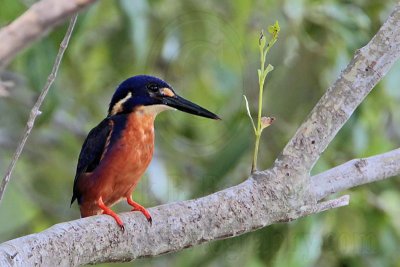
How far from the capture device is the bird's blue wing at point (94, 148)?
3.32 m

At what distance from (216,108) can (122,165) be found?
2591 millimetres

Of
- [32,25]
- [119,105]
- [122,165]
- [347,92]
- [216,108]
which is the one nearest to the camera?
[32,25]

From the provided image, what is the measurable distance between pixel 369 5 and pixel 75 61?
2.17 m

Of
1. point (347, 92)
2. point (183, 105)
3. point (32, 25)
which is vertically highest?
point (183, 105)

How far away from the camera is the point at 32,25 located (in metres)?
1.42

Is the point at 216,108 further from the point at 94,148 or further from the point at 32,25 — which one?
the point at 32,25

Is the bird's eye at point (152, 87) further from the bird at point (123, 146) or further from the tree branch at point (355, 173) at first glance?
the tree branch at point (355, 173)

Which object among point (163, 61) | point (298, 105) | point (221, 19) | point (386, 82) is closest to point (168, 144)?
point (163, 61)

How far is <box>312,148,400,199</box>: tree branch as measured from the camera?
8.41ft

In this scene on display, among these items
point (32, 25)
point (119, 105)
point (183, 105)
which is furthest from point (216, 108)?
point (32, 25)

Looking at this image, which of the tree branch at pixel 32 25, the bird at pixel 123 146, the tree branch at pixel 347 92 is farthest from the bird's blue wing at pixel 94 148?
the tree branch at pixel 32 25

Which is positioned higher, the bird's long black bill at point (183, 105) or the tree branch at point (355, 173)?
the bird's long black bill at point (183, 105)

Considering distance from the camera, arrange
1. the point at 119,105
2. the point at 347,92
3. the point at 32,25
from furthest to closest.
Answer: the point at 119,105 < the point at 347,92 < the point at 32,25

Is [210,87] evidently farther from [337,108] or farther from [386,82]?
[337,108]
